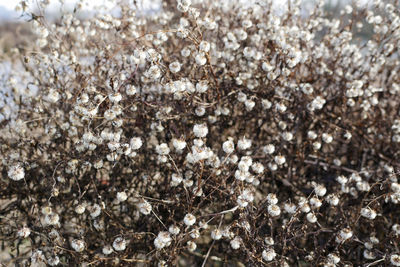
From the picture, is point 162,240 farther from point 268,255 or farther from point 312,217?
point 312,217

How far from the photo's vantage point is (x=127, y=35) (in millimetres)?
3191

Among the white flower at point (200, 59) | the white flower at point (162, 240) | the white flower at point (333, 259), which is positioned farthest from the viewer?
the white flower at point (200, 59)

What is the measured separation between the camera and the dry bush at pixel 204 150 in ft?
7.08

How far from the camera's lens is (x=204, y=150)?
6.52 feet

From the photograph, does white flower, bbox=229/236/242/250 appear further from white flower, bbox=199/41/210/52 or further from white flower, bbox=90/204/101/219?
white flower, bbox=199/41/210/52

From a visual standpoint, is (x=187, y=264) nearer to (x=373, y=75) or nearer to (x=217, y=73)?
(x=217, y=73)

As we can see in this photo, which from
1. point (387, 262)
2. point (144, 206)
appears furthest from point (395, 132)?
point (144, 206)

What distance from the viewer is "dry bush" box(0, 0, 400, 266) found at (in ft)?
7.08


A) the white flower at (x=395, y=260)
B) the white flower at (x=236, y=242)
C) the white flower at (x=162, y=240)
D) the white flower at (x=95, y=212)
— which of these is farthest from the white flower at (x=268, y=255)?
the white flower at (x=95, y=212)

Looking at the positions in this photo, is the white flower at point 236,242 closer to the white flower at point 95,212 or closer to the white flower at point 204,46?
the white flower at point 95,212

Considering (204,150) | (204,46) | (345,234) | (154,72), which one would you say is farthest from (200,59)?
(345,234)

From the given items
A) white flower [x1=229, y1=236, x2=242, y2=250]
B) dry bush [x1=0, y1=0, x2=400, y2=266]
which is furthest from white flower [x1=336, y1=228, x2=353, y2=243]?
white flower [x1=229, y1=236, x2=242, y2=250]

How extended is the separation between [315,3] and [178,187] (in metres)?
2.22

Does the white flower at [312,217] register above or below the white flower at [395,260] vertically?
above
